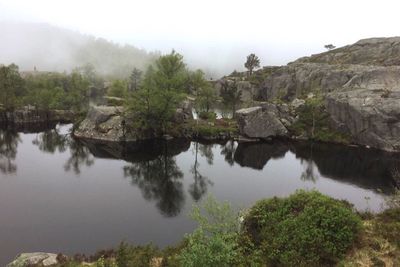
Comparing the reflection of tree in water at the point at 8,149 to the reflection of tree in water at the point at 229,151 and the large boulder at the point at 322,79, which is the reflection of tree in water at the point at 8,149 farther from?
the large boulder at the point at 322,79

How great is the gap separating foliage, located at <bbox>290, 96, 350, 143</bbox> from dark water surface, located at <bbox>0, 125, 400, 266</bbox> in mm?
6018

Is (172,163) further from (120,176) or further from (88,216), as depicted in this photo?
(88,216)

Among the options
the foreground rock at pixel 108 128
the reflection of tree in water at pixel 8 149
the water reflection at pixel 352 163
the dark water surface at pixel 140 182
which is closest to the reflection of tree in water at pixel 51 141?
Answer: the dark water surface at pixel 140 182

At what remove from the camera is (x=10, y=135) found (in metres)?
83.3

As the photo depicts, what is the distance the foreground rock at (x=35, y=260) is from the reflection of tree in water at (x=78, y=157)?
29.1m

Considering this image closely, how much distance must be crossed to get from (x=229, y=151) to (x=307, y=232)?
54.2 meters

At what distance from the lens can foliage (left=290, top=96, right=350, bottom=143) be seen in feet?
274

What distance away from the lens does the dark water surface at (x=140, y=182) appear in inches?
1363

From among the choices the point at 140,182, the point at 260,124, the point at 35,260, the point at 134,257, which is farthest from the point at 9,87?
the point at 134,257

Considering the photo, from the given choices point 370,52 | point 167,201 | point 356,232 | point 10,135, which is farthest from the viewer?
point 370,52

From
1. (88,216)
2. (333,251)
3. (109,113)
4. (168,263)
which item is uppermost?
(109,113)

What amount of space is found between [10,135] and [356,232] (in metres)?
84.0

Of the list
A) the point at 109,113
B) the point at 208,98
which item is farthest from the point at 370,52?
the point at 109,113

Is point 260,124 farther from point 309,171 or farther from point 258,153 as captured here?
point 309,171
